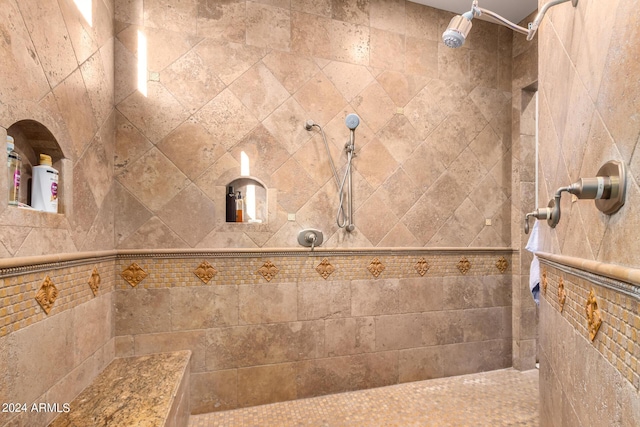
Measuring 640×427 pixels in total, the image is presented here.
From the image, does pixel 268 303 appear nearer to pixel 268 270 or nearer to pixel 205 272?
pixel 268 270

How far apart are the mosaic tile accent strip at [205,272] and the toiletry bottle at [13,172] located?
106cm

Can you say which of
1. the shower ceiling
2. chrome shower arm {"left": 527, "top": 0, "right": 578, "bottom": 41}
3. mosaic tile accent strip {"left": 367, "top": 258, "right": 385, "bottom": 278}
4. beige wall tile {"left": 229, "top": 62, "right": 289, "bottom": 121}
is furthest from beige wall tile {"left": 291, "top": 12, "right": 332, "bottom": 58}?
mosaic tile accent strip {"left": 367, "top": 258, "right": 385, "bottom": 278}

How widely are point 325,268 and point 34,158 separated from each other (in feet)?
5.71

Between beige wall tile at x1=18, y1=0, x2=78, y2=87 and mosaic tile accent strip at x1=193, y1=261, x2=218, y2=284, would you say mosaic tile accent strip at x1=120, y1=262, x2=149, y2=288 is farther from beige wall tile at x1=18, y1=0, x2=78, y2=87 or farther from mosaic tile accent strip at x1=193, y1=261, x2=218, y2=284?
beige wall tile at x1=18, y1=0, x2=78, y2=87

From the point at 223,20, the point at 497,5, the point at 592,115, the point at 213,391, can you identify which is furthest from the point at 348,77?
the point at 213,391

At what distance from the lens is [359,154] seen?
96.0 inches

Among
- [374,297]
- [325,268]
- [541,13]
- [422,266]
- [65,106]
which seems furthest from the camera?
[422,266]

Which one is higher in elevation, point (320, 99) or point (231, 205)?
point (320, 99)

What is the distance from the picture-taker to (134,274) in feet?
6.66

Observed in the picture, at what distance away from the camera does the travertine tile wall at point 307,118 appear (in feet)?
6.78

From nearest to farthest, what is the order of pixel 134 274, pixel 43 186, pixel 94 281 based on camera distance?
1. pixel 43 186
2. pixel 94 281
3. pixel 134 274

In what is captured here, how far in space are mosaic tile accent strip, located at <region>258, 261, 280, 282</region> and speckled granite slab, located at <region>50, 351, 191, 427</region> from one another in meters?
0.68

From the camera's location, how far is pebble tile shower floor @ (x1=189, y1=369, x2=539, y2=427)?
200 cm

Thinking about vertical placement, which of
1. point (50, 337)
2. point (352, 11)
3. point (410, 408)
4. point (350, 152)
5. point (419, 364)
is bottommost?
point (410, 408)
